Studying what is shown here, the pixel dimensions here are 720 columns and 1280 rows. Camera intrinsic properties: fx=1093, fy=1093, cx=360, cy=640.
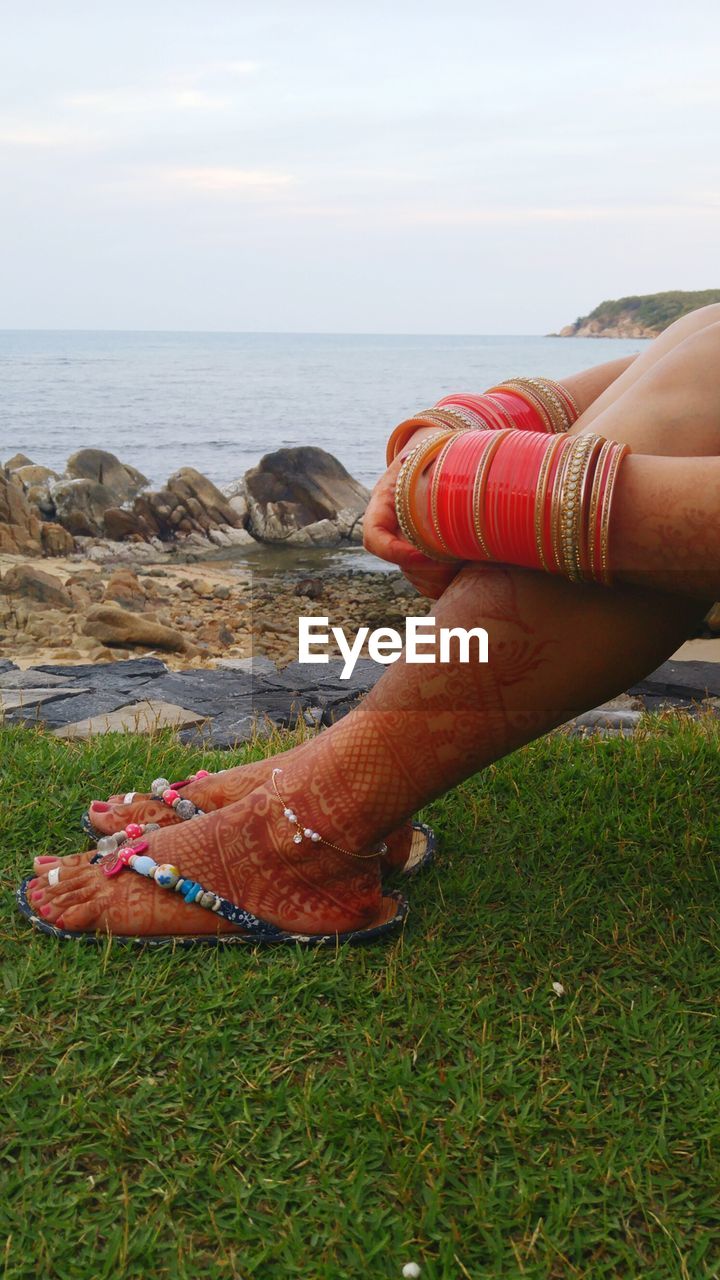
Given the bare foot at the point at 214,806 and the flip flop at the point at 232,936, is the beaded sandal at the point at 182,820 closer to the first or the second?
the bare foot at the point at 214,806

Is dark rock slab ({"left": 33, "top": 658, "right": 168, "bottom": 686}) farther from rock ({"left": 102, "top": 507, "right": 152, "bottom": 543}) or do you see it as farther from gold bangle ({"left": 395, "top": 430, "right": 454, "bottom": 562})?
rock ({"left": 102, "top": 507, "right": 152, "bottom": 543})

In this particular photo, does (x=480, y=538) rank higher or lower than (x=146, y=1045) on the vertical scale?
higher

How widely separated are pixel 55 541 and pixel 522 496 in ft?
39.3

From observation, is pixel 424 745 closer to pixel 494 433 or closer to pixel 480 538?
pixel 480 538

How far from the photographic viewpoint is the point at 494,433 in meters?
1.54

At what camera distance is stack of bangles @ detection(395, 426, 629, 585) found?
1.45m

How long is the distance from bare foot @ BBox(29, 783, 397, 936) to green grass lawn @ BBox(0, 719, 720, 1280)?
0.06 m

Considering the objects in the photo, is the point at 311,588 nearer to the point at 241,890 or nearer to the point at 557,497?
the point at 241,890

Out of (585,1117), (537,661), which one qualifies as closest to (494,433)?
(537,661)

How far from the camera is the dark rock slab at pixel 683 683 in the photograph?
4934mm

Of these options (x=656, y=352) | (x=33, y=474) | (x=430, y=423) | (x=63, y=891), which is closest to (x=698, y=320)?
(x=656, y=352)

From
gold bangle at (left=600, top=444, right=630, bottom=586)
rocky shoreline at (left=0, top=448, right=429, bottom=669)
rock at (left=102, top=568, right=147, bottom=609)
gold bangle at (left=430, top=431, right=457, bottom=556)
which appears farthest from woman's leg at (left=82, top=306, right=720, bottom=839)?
rock at (left=102, top=568, right=147, bottom=609)

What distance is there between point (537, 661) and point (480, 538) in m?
0.25

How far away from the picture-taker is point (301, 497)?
14828mm
